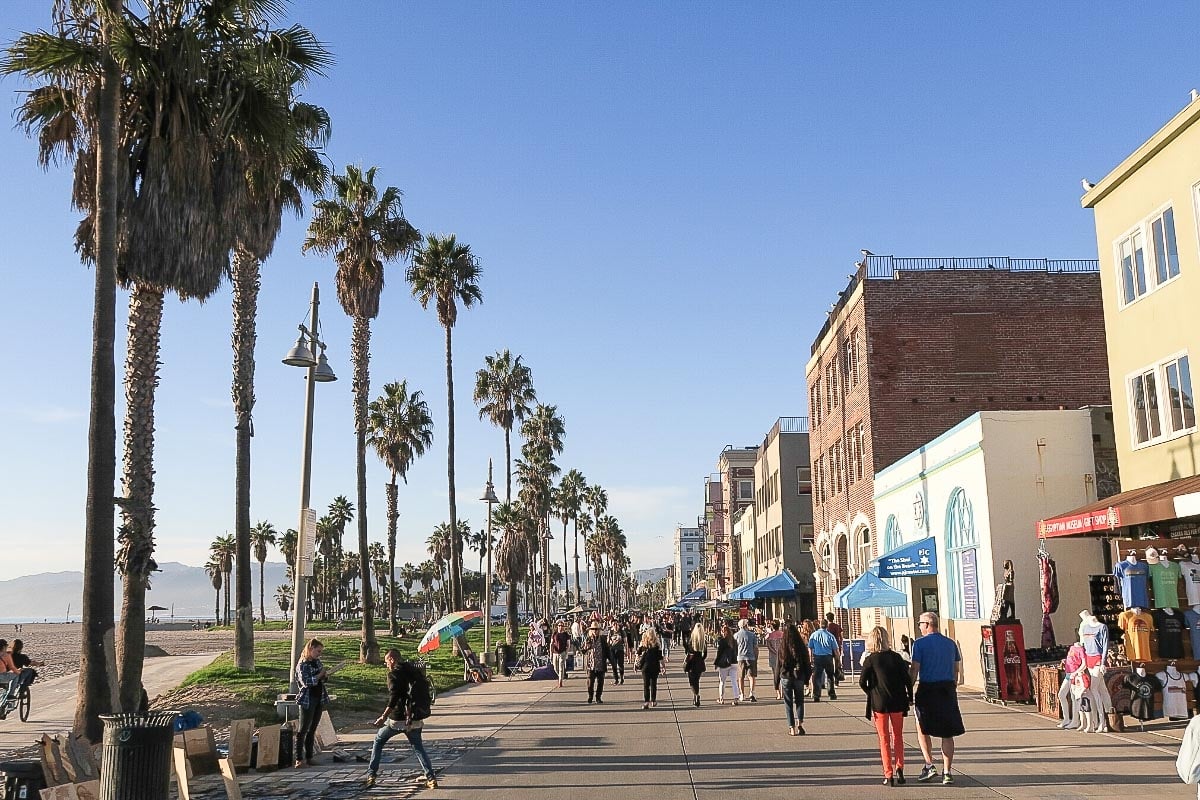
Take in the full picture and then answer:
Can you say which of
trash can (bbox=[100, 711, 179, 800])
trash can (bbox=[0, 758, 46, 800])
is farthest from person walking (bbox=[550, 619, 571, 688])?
trash can (bbox=[100, 711, 179, 800])

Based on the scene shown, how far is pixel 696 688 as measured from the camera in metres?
21.1

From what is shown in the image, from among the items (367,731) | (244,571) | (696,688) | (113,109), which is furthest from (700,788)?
(244,571)

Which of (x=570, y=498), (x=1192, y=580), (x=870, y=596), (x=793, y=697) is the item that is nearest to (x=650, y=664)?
(x=793, y=697)

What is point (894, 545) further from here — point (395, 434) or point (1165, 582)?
point (395, 434)

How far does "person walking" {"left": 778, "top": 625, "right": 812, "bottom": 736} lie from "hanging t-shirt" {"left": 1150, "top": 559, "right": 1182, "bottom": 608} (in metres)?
5.63

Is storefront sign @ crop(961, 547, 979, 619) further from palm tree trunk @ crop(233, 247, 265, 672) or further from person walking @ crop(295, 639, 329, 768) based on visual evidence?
palm tree trunk @ crop(233, 247, 265, 672)

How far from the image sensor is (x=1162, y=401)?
18.4 m

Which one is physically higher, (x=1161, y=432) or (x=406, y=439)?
(x=406, y=439)

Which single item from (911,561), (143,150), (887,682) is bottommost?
(887,682)

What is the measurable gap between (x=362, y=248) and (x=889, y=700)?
26811mm

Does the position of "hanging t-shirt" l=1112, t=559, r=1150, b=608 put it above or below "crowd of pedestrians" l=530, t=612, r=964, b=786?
above

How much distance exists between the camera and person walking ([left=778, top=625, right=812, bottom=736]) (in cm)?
1570

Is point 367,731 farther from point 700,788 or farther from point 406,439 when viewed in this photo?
point 406,439

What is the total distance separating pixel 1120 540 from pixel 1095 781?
791 centimetres
